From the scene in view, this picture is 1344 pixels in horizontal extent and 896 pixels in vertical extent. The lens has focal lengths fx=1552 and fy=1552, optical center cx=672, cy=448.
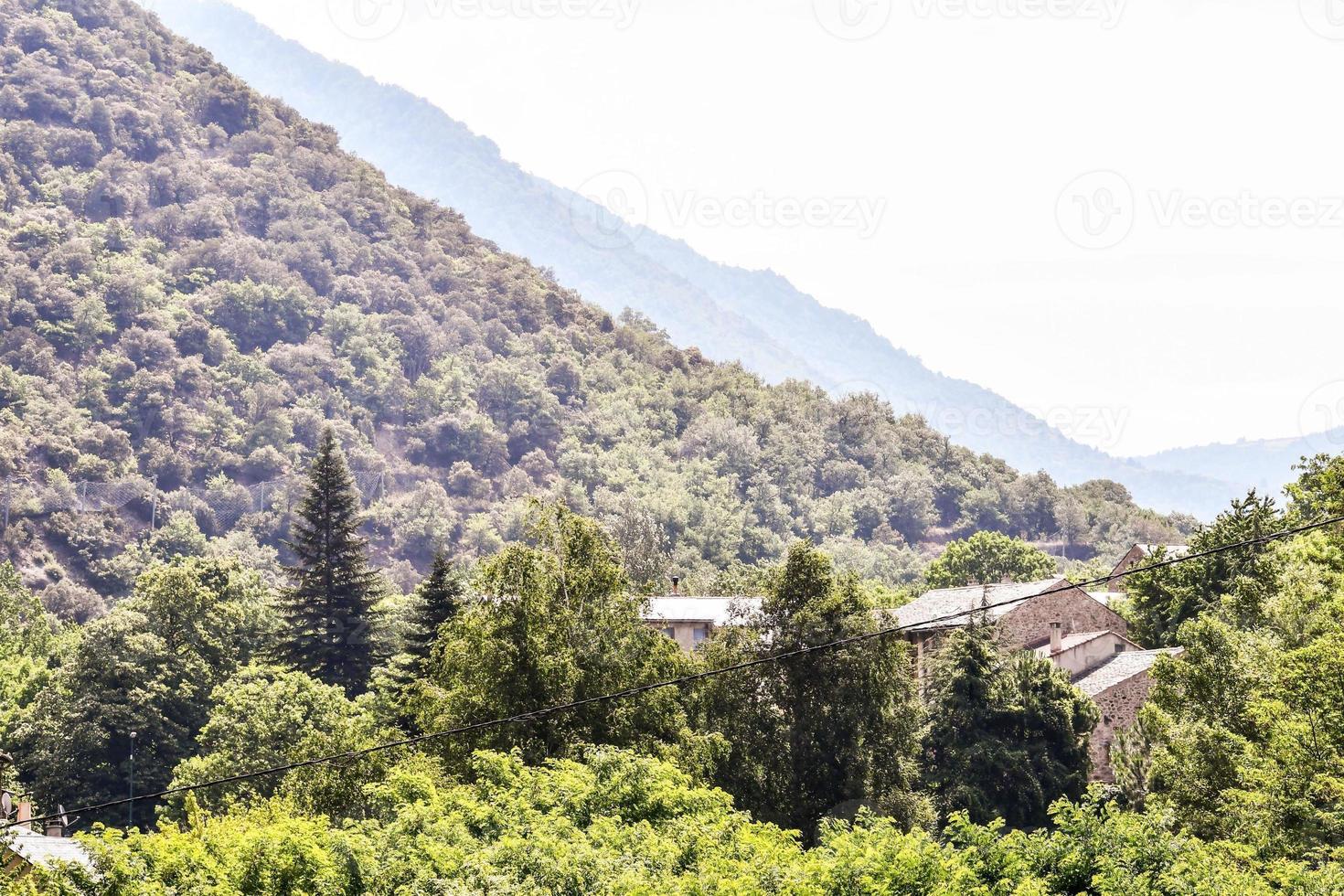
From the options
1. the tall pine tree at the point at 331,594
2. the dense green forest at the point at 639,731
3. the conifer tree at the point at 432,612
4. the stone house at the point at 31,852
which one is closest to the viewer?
the dense green forest at the point at 639,731

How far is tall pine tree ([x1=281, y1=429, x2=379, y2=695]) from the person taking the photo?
197 ft

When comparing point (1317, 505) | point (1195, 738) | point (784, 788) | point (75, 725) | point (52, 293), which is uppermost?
point (52, 293)

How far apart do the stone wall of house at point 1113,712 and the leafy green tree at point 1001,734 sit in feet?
19.3

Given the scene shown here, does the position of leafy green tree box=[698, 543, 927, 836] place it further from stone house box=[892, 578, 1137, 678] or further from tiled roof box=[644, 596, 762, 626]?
tiled roof box=[644, 596, 762, 626]

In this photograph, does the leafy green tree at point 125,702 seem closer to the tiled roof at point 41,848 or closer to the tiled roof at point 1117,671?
the tiled roof at point 41,848

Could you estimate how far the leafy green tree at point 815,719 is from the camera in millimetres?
38812

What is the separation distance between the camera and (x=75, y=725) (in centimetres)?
5684

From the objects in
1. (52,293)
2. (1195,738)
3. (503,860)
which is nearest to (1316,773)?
(1195,738)

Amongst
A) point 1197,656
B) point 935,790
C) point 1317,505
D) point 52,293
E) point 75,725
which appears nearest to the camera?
point 1197,656

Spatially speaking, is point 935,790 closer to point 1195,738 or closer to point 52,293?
point 1195,738

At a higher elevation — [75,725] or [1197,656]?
[1197,656]

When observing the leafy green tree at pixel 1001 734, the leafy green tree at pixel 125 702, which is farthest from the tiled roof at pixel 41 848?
the leafy green tree at pixel 125 702

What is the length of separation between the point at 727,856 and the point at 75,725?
133 feet

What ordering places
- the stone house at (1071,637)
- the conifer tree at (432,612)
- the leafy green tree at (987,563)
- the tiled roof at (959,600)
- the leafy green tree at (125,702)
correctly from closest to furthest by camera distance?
the stone house at (1071,637) → the conifer tree at (432,612) → the leafy green tree at (125,702) → the tiled roof at (959,600) → the leafy green tree at (987,563)
